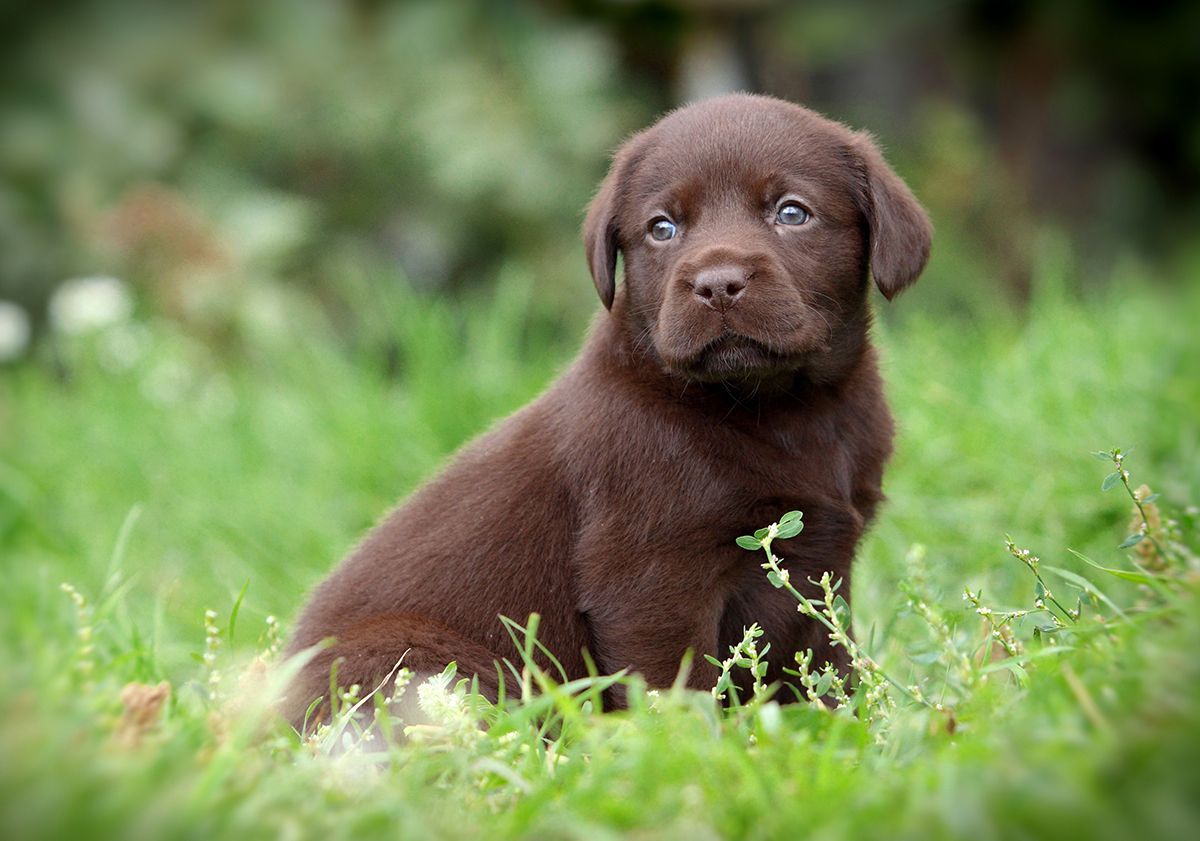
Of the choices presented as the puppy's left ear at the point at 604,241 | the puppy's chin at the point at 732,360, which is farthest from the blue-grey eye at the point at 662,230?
the puppy's chin at the point at 732,360

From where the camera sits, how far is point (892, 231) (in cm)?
310

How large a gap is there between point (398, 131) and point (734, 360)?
613 cm

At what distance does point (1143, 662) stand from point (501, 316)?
4287 mm

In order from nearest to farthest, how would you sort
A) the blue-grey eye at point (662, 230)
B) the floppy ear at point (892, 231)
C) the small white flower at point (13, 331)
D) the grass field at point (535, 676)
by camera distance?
the grass field at point (535, 676) → the floppy ear at point (892, 231) → the blue-grey eye at point (662, 230) → the small white flower at point (13, 331)

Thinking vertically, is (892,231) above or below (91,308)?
above

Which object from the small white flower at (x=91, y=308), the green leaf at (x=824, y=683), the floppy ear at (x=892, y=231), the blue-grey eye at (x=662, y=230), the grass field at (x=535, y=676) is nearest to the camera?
the grass field at (x=535, y=676)

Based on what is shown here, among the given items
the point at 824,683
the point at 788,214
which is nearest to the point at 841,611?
the point at 824,683

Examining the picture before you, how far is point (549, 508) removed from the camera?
314 centimetres

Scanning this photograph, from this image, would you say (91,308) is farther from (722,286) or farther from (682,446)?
(722,286)

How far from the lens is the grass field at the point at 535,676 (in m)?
1.77

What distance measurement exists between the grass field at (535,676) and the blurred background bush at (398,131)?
0.52 m

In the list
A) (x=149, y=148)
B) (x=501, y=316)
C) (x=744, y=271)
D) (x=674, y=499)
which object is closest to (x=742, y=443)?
(x=674, y=499)

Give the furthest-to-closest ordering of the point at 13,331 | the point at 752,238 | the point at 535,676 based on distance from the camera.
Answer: the point at 13,331
the point at 752,238
the point at 535,676

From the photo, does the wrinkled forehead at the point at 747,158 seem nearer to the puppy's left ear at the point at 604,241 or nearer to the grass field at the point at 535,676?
the puppy's left ear at the point at 604,241
